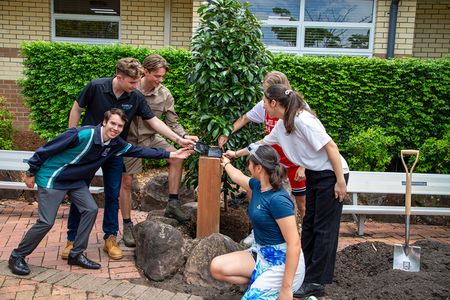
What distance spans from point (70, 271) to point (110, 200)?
78cm

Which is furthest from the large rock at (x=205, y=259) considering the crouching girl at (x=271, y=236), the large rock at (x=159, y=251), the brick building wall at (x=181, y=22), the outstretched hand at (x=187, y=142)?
the brick building wall at (x=181, y=22)

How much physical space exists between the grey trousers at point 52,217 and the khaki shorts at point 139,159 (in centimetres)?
77

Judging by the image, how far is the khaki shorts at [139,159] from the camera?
5.18m

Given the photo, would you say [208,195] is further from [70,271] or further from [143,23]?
[143,23]

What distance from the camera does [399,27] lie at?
902 cm

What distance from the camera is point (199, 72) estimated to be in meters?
5.07

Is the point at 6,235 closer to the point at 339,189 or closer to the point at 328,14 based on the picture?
the point at 339,189

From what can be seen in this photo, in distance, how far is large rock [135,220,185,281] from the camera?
4312mm

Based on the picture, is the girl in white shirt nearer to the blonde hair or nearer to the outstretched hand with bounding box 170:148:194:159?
the blonde hair

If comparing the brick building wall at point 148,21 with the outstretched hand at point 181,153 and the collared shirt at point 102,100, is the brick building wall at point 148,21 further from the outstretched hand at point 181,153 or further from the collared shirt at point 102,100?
the outstretched hand at point 181,153

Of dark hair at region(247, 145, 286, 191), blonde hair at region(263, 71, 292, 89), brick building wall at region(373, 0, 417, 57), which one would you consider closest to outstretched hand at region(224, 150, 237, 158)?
blonde hair at region(263, 71, 292, 89)

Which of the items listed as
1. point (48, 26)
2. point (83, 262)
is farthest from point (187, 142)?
point (48, 26)

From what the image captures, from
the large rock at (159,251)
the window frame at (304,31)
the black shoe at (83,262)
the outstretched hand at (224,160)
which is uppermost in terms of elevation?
the window frame at (304,31)

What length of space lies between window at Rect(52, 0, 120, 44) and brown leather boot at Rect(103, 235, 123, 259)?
6372 millimetres
